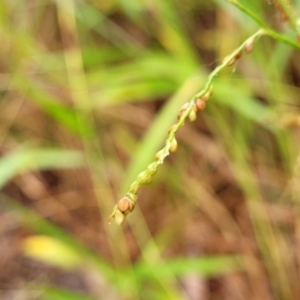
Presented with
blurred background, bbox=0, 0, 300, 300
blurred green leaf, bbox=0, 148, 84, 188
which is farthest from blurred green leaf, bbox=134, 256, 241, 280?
blurred green leaf, bbox=0, 148, 84, 188

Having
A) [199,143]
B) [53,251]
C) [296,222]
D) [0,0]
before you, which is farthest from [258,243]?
[0,0]

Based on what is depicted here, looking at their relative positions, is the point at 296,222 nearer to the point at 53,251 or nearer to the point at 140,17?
the point at 53,251

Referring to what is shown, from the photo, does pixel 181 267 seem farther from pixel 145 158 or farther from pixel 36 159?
pixel 36 159

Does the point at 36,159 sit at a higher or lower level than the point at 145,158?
higher

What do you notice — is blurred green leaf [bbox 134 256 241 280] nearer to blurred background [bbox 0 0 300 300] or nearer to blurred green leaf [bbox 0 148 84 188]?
blurred background [bbox 0 0 300 300]

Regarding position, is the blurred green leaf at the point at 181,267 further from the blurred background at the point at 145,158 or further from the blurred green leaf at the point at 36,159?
the blurred green leaf at the point at 36,159

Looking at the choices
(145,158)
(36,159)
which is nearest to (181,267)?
(145,158)

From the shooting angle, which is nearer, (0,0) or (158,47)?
(0,0)

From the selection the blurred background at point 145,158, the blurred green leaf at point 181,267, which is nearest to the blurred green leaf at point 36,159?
the blurred background at point 145,158
